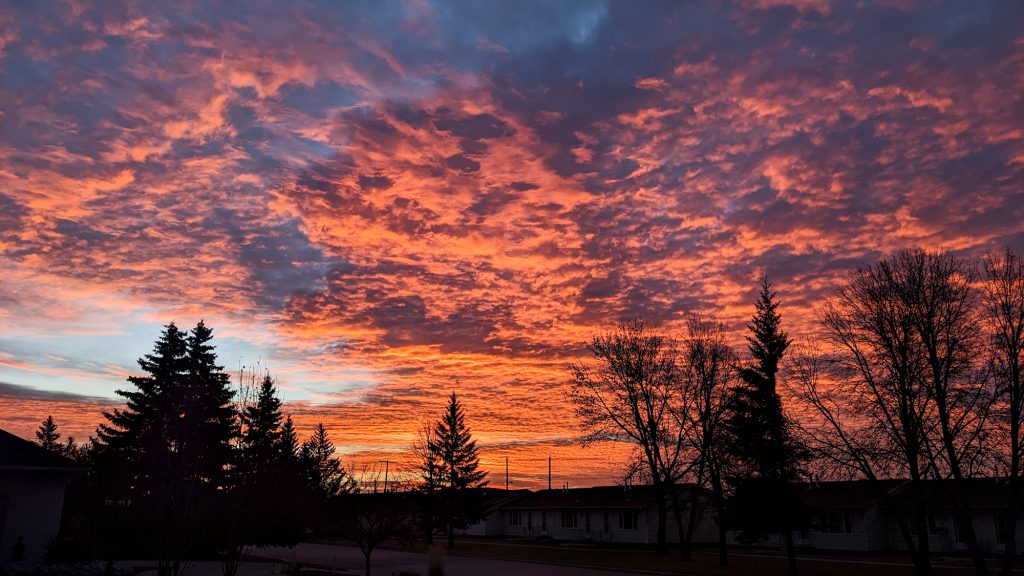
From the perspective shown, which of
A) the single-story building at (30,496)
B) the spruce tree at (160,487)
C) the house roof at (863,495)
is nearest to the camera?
the spruce tree at (160,487)

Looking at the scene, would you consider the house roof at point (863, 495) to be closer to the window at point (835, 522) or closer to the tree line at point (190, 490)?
the window at point (835, 522)

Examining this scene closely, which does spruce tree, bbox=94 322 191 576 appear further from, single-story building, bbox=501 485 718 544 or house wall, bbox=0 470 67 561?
single-story building, bbox=501 485 718 544

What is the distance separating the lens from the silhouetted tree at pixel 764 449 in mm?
38656

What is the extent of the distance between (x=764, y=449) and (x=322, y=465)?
62.7 meters

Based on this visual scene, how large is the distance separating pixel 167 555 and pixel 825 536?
48.2 m

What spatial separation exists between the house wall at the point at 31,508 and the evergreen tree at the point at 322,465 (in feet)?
139

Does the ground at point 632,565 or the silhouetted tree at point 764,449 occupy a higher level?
the silhouetted tree at point 764,449

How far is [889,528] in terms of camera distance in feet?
169

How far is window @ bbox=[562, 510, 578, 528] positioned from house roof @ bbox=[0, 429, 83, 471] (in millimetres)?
51885

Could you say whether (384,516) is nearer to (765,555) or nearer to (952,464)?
(952,464)

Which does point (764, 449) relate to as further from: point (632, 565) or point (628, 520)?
point (628, 520)

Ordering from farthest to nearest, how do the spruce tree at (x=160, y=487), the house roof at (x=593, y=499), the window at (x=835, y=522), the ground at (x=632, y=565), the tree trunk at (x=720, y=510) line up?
1. the house roof at (x=593, y=499)
2. the window at (x=835, y=522)
3. the tree trunk at (x=720, y=510)
4. the ground at (x=632, y=565)
5. the spruce tree at (x=160, y=487)

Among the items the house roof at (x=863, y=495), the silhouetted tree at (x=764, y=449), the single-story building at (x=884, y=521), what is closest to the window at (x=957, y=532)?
the single-story building at (x=884, y=521)

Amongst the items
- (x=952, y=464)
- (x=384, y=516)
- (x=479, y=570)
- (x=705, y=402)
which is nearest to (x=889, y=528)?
(x=705, y=402)
